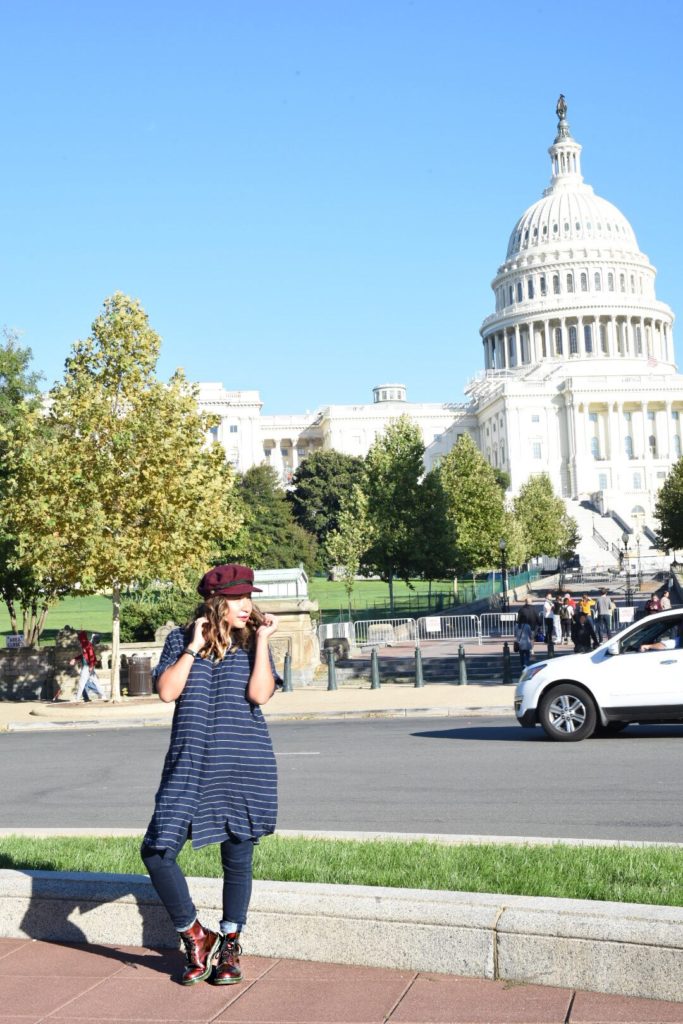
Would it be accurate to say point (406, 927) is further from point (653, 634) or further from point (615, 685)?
point (653, 634)

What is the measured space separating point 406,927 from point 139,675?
72.4 feet

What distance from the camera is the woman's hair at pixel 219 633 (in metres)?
6.07

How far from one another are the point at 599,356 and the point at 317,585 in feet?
284

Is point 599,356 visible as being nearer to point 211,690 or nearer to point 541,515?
point 541,515

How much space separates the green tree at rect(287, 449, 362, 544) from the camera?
11756 cm

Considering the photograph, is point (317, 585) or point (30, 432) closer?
point (30, 432)

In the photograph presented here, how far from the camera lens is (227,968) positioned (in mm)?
5977

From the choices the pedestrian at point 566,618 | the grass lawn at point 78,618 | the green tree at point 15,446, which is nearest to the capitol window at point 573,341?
the grass lawn at point 78,618

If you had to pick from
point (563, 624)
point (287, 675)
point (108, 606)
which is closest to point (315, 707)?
point (287, 675)

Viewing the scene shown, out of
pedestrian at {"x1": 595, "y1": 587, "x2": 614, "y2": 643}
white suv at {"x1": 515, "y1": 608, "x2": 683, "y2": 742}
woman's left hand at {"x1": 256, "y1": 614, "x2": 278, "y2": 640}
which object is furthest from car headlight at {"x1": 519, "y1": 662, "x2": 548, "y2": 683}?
pedestrian at {"x1": 595, "y1": 587, "x2": 614, "y2": 643}

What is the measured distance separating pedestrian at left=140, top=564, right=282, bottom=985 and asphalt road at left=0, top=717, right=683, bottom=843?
12.7 ft

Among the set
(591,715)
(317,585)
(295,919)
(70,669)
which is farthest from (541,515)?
(295,919)

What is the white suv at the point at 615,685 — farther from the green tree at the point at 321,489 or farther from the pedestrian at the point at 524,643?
the green tree at the point at 321,489

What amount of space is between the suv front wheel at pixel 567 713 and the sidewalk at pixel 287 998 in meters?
9.96
